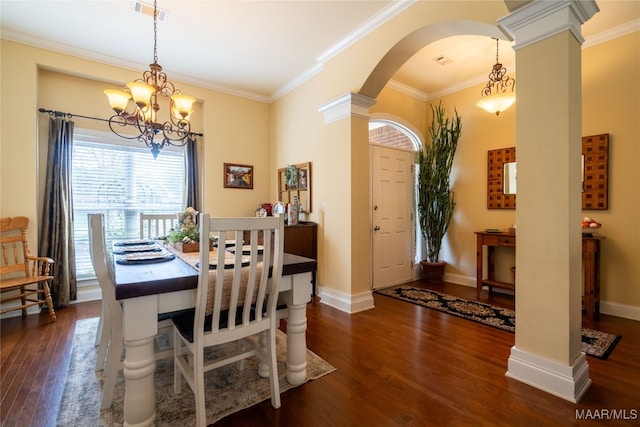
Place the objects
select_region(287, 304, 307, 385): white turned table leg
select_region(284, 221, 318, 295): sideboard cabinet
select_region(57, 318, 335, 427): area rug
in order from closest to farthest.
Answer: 1. select_region(57, 318, 335, 427): area rug
2. select_region(287, 304, 307, 385): white turned table leg
3. select_region(284, 221, 318, 295): sideboard cabinet

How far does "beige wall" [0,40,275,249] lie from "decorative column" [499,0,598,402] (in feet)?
11.9

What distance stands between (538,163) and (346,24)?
7.46ft

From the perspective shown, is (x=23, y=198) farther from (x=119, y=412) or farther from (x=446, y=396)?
(x=446, y=396)

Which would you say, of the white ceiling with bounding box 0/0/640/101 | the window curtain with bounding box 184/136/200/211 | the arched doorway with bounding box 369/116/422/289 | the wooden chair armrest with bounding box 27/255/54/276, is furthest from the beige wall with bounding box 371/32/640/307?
the wooden chair armrest with bounding box 27/255/54/276

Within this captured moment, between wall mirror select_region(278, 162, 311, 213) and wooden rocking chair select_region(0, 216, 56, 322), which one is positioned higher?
wall mirror select_region(278, 162, 311, 213)

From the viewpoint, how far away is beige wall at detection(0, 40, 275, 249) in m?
3.05

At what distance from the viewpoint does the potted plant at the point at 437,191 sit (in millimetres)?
4211

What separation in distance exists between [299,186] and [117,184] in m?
2.40

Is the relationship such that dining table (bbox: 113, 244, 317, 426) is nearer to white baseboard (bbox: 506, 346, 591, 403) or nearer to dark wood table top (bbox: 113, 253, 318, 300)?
dark wood table top (bbox: 113, 253, 318, 300)

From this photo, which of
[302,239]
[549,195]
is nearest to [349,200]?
[302,239]

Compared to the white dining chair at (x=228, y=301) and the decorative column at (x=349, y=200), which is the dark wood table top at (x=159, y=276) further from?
the decorative column at (x=349, y=200)

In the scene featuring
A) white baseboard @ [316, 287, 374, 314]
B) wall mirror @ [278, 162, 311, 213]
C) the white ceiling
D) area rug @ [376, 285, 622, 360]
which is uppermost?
the white ceiling

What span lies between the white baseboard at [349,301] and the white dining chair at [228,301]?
Answer: 1.60m

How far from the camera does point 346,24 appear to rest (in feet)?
9.66
